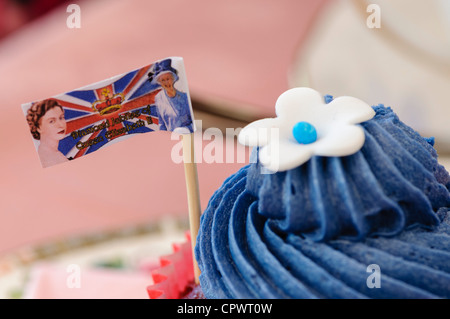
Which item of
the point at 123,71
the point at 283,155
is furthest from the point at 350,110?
the point at 123,71

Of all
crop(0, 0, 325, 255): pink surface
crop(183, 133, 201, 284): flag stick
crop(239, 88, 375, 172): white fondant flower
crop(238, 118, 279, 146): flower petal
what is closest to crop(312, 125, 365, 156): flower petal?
crop(239, 88, 375, 172): white fondant flower

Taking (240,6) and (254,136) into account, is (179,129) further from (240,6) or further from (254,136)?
(240,6)

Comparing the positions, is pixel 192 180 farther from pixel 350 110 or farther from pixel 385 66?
pixel 385 66

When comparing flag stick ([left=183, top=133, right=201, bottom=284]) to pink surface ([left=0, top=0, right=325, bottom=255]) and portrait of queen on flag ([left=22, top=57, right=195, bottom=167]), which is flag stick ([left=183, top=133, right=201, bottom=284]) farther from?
pink surface ([left=0, top=0, right=325, bottom=255])

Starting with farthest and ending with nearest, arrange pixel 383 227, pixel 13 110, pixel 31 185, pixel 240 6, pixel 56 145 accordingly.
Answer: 1. pixel 240 6
2. pixel 13 110
3. pixel 31 185
4. pixel 56 145
5. pixel 383 227

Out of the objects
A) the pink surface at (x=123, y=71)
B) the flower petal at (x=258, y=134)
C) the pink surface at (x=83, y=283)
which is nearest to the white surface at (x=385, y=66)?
the pink surface at (x=123, y=71)
